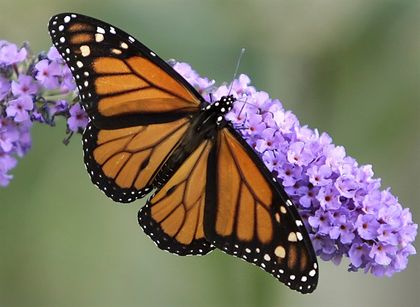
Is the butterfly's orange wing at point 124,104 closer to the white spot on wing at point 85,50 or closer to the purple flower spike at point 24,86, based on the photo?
the white spot on wing at point 85,50

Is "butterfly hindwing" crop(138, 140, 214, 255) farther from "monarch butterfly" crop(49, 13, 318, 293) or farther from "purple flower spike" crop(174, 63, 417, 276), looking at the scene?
"purple flower spike" crop(174, 63, 417, 276)

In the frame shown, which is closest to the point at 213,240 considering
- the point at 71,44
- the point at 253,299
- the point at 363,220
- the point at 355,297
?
the point at 363,220

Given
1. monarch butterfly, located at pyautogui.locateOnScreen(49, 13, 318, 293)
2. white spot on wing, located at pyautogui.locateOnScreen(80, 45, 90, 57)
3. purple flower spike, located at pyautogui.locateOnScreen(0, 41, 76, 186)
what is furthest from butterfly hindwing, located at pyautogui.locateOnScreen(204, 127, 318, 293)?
purple flower spike, located at pyautogui.locateOnScreen(0, 41, 76, 186)

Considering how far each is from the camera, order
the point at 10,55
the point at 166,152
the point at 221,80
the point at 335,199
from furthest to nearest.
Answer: the point at 221,80
the point at 10,55
the point at 166,152
the point at 335,199

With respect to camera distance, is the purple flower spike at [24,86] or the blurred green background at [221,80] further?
the blurred green background at [221,80]

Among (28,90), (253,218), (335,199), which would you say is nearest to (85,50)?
(28,90)

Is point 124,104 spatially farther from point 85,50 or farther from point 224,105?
point 224,105

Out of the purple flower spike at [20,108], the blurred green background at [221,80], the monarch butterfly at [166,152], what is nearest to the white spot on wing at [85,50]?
the monarch butterfly at [166,152]
